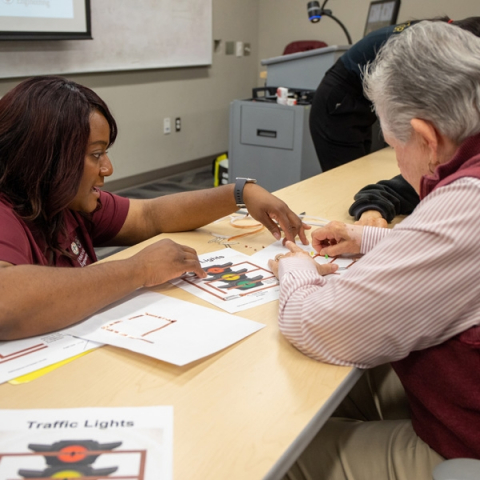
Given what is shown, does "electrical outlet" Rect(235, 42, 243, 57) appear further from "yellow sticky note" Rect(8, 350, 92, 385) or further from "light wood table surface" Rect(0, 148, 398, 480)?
"yellow sticky note" Rect(8, 350, 92, 385)

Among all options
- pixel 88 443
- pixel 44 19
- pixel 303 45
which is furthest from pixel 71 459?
pixel 303 45

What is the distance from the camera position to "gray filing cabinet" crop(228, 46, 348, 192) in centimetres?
338

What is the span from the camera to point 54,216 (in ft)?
3.86

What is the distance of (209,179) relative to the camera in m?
4.82

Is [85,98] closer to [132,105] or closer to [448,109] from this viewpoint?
[448,109]

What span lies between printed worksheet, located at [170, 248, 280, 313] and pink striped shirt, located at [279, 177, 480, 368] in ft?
0.80

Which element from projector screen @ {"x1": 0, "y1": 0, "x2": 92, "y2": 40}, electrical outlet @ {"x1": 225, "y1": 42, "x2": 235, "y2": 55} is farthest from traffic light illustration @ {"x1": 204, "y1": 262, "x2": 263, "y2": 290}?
electrical outlet @ {"x1": 225, "y1": 42, "x2": 235, "y2": 55}

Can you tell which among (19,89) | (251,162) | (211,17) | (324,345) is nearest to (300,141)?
(251,162)

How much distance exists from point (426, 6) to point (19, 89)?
4290 mm

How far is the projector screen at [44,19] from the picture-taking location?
3.09m

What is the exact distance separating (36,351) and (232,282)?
1.45ft

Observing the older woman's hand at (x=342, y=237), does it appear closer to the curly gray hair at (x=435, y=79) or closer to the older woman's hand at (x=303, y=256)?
the older woman's hand at (x=303, y=256)

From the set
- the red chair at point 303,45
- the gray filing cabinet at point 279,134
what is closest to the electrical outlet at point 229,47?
the red chair at point 303,45

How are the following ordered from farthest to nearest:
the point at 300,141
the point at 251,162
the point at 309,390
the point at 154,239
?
the point at 251,162
the point at 300,141
the point at 154,239
the point at 309,390
